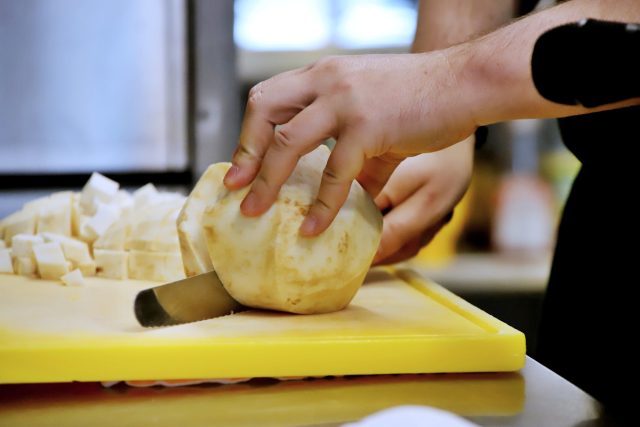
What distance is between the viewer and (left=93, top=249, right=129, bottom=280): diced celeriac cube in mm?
1456

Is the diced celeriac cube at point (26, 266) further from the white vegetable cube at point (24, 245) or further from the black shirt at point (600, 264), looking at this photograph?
the black shirt at point (600, 264)

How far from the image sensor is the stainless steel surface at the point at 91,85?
2322 millimetres

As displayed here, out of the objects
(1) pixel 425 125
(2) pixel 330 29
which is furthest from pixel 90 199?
(2) pixel 330 29

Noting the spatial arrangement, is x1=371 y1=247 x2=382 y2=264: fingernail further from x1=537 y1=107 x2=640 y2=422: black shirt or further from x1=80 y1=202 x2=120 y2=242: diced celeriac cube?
x1=80 y1=202 x2=120 y2=242: diced celeriac cube

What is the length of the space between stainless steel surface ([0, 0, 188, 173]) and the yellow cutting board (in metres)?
1.26

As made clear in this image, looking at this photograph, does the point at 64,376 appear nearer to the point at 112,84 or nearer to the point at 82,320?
the point at 82,320

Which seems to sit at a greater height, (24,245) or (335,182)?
(335,182)

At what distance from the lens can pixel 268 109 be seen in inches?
42.0

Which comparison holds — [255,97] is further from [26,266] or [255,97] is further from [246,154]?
[26,266]

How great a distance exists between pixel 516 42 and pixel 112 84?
1.70m

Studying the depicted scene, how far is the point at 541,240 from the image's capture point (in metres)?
3.49

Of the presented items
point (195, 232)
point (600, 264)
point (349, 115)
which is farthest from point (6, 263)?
point (600, 264)

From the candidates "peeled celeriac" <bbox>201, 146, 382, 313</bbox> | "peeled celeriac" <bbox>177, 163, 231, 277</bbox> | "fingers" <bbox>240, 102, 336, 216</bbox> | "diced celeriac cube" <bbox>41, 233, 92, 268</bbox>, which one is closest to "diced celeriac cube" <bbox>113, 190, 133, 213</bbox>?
"diced celeriac cube" <bbox>41, 233, 92, 268</bbox>

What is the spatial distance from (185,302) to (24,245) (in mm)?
511
